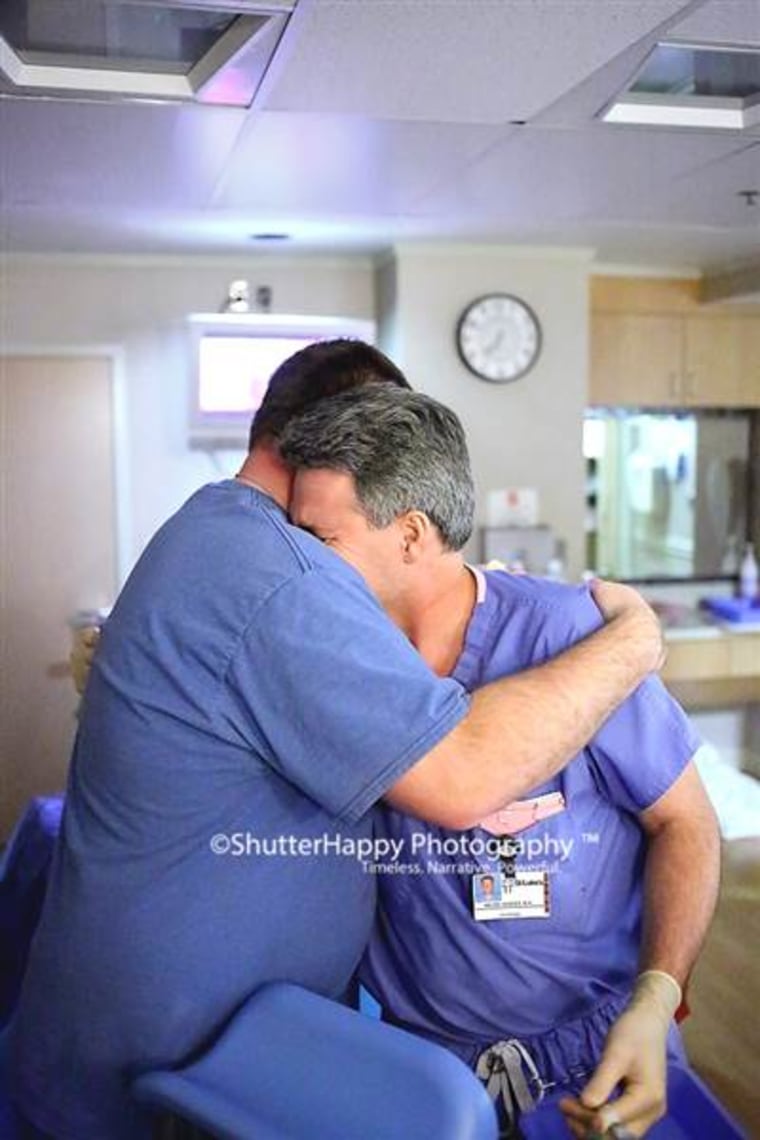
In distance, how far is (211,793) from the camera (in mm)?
794

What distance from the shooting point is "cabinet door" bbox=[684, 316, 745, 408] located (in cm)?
117

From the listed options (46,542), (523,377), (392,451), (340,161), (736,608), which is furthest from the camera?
(523,377)

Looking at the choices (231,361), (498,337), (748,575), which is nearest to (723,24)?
(748,575)

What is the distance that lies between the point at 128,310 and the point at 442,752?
1.59 m

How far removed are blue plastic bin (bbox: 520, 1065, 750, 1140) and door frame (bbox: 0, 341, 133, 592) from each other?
3.57 ft

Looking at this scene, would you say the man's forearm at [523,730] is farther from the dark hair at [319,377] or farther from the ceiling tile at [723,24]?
the ceiling tile at [723,24]

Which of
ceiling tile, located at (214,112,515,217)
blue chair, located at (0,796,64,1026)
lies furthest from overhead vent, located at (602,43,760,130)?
blue chair, located at (0,796,64,1026)

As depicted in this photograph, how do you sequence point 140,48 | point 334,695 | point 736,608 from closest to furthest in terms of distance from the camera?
point 334,695, point 736,608, point 140,48

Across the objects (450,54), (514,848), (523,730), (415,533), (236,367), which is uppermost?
(450,54)

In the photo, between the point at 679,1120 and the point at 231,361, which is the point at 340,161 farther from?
the point at 679,1120

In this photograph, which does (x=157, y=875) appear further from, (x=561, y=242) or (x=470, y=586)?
(x=561, y=242)

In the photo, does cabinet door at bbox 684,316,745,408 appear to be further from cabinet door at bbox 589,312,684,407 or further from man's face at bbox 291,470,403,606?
man's face at bbox 291,470,403,606

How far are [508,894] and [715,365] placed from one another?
0.63 meters

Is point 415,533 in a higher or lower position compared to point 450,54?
lower
